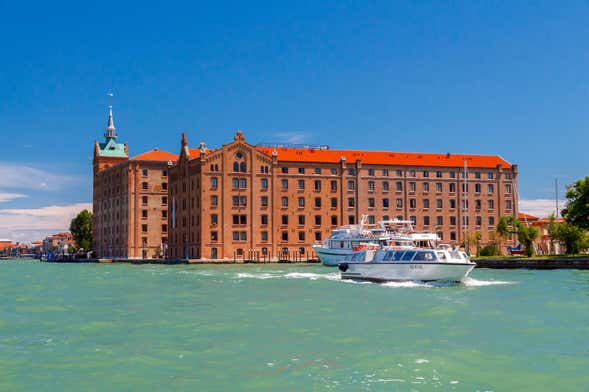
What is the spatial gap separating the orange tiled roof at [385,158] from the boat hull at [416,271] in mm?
70652

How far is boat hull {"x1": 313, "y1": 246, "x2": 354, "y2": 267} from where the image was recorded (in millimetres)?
100938

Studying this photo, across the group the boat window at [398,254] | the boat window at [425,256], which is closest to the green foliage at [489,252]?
the boat window at [398,254]

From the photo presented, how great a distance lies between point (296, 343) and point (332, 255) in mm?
79826

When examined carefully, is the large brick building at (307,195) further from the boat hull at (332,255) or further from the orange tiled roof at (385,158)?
the boat hull at (332,255)

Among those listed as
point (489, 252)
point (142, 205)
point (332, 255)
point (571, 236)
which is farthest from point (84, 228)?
point (571, 236)

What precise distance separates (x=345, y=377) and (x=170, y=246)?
11822cm

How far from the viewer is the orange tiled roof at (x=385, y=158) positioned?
12925 centimetres

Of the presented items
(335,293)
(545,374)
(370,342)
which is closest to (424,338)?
(370,342)

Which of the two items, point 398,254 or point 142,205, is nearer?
point 398,254

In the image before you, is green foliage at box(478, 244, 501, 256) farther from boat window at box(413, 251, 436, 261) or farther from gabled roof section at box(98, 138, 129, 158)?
gabled roof section at box(98, 138, 129, 158)

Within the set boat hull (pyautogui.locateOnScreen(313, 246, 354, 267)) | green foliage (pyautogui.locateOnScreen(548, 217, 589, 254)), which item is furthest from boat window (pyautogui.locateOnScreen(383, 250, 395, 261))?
green foliage (pyautogui.locateOnScreen(548, 217, 589, 254))

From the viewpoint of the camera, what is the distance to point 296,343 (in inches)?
939

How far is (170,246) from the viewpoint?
134500mm

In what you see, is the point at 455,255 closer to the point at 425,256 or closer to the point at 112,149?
the point at 425,256
